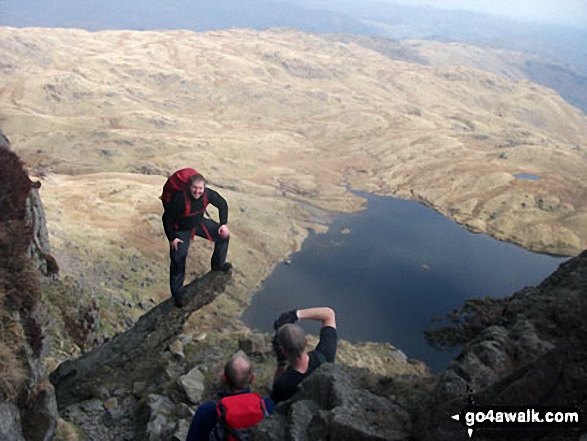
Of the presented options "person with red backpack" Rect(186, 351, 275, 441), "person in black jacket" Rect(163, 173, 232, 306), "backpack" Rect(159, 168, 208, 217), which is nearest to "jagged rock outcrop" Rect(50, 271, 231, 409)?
"person in black jacket" Rect(163, 173, 232, 306)

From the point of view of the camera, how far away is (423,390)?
33.0 feet

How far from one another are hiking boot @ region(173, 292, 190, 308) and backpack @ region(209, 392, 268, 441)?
1078 centimetres

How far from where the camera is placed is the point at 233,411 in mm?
8148

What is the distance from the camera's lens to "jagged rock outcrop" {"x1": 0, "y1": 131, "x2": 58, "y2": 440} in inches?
428

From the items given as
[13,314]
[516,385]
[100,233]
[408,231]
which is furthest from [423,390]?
[408,231]

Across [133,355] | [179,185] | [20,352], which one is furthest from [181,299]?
[20,352]

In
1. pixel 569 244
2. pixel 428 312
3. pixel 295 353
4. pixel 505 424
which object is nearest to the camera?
pixel 505 424

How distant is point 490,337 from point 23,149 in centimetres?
18758

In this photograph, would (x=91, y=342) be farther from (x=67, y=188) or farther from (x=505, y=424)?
(x=67, y=188)

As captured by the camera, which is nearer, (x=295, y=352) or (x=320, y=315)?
(x=295, y=352)

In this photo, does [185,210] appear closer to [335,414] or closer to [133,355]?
[133,355]

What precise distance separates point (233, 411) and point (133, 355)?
12999mm

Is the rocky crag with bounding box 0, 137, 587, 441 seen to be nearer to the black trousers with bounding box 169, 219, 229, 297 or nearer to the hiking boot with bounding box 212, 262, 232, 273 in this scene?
the hiking boot with bounding box 212, 262, 232, 273

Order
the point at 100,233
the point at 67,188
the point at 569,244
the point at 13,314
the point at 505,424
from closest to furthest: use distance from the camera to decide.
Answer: the point at 505,424
the point at 13,314
the point at 100,233
the point at 67,188
the point at 569,244
